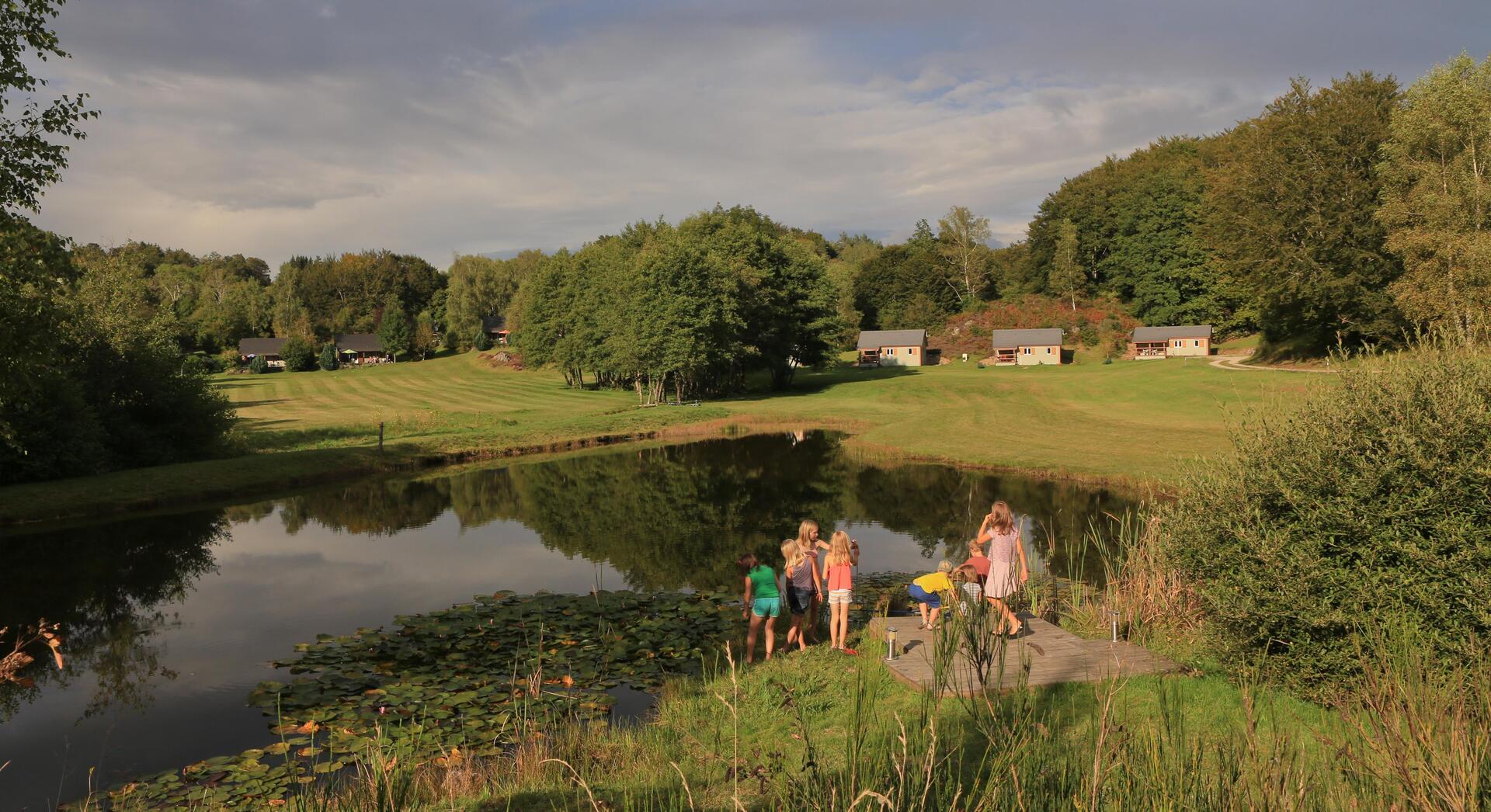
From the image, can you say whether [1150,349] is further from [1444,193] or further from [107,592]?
[107,592]

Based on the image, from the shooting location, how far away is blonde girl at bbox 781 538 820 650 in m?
13.2

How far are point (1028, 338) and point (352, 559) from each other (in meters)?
79.8

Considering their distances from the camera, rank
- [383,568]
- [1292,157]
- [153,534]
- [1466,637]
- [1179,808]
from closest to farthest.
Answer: [1179,808] < [1466,637] < [383,568] < [153,534] < [1292,157]

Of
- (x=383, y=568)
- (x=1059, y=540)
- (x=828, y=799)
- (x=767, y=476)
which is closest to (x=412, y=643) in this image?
(x=383, y=568)

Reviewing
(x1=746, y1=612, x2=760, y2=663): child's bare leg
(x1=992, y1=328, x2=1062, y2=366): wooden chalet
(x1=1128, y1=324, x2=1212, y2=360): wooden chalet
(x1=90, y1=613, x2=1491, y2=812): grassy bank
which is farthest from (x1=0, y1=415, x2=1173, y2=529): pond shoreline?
(x1=1128, y1=324, x2=1212, y2=360): wooden chalet

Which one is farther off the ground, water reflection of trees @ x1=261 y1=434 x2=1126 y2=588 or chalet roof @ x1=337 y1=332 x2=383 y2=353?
chalet roof @ x1=337 y1=332 x2=383 y2=353

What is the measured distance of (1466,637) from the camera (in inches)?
325

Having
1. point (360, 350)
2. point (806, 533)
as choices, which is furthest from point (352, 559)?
point (360, 350)

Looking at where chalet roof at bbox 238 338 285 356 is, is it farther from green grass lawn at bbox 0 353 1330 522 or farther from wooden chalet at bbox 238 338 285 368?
green grass lawn at bbox 0 353 1330 522

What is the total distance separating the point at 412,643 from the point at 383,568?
772 cm

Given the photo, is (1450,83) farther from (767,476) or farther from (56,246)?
(56,246)

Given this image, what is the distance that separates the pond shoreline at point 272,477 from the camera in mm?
25984

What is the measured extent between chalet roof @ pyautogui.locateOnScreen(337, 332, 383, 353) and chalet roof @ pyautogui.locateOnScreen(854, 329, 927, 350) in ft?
211

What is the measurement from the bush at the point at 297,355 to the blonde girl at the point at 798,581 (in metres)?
102
